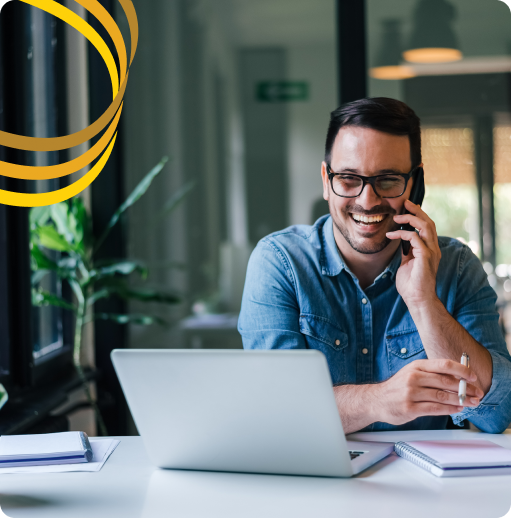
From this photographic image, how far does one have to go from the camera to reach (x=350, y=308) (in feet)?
5.81

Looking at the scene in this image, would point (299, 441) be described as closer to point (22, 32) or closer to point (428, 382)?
point (428, 382)

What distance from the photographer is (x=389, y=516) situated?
96 cm

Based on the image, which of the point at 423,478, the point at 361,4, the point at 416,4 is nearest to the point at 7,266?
the point at 423,478

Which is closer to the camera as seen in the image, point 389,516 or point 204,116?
point 389,516

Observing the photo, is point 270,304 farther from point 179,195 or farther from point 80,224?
point 179,195

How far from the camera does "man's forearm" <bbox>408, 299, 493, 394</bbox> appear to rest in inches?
61.7

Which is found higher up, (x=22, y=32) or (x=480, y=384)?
(x=22, y=32)

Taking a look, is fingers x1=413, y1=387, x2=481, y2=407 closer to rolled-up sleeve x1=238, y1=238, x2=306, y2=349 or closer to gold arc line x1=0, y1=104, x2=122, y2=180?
rolled-up sleeve x1=238, y1=238, x2=306, y2=349

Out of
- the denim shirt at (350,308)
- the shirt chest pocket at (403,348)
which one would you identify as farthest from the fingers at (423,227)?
the shirt chest pocket at (403,348)

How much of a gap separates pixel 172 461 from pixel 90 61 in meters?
2.60

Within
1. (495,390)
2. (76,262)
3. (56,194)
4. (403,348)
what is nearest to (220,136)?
(56,194)

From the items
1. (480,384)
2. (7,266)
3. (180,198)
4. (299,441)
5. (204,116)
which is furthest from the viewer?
(204,116)

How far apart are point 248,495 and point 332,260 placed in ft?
2.90

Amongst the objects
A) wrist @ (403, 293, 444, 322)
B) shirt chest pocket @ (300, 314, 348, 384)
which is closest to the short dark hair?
wrist @ (403, 293, 444, 322)
